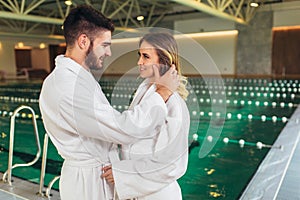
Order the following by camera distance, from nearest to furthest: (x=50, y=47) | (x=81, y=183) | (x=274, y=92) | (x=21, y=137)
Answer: (x=81, y=183), (x=21, y=137), (x=274, y=92), (x=50, y=47)

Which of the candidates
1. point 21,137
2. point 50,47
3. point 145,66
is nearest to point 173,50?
point 145,66

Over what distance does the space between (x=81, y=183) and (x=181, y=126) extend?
1.60 ft

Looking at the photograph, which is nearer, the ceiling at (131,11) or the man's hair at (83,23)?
the man's hair at (83,23)

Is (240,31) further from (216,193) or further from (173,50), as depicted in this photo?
(173,50)

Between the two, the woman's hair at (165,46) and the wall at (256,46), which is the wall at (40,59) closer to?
the wall at (256,46)

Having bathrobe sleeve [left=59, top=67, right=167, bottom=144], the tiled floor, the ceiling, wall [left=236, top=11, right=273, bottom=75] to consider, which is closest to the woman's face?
bathrobe sleeve [left=59, top=67, right=167, bottom=144]

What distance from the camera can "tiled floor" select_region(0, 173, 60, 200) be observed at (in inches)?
90.4

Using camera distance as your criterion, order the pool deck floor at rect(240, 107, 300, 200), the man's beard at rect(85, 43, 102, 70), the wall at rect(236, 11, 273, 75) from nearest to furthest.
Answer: the man's beard at rect(85, 43, 102, 70)
the pool deck floor at rect(240, 107, 300, 200)
the wall at rect(236, 11, 273, 75)

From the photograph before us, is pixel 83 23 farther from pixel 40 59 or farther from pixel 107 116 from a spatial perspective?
pixel 40 59

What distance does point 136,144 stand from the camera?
1.04m

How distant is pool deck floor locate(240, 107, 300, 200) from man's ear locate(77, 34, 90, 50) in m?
2.04

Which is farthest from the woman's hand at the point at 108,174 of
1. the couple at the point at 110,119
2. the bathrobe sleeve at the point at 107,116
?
the bathrobe sleeve at the point at 107,116

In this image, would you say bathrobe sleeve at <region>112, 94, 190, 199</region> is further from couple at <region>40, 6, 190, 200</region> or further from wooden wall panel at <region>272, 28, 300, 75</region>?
wooden wall panel at <region>272, 28, 300, 75</region>

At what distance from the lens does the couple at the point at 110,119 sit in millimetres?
949
